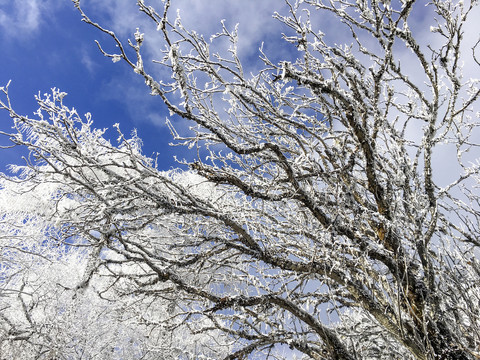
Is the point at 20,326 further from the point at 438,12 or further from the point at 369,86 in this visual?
the point at 438,12

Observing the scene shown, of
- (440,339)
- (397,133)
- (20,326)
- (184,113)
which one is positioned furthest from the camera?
(20,326)

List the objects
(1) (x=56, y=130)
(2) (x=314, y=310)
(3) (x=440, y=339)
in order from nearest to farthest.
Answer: (1) (x=56, y=130) < (3) (x=440, y=339) < (2) (x=314, y=310)

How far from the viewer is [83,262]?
12109 mm

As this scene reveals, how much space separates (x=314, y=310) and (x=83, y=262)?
10.3 m

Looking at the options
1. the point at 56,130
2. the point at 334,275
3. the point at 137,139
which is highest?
the point at 137,139

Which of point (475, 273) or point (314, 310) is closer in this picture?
point (475, 273)

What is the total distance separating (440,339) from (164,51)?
13.6 ft

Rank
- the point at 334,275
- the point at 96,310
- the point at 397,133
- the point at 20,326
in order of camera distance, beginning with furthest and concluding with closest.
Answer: the point at 20,326
the point at 96,310
the point at 397,133
the point at 334,275

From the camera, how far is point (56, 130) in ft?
8.86

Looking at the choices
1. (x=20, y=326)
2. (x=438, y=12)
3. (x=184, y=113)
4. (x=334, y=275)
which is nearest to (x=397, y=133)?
(x=438, y=12)

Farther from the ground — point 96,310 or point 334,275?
point 96,310

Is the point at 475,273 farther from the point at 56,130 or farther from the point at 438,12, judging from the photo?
the point at 56,130

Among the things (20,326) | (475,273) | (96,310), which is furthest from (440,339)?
(20,326)

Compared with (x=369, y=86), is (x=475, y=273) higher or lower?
lower
